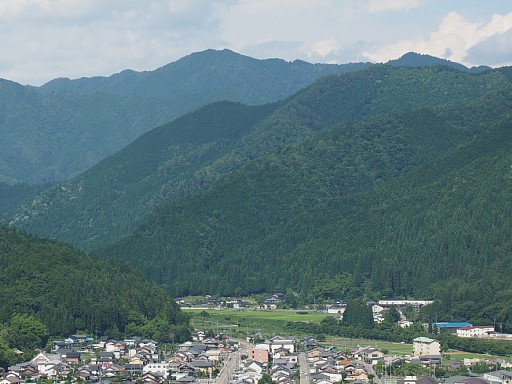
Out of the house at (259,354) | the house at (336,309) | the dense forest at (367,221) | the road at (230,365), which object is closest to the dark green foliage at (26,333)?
the road at (230,365)

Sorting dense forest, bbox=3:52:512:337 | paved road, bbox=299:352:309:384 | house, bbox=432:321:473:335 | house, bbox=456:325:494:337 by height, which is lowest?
paved road, bbox=299:352:309:384

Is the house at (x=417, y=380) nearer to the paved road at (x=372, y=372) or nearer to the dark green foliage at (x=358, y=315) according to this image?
the paved road at (x=372, y=372)

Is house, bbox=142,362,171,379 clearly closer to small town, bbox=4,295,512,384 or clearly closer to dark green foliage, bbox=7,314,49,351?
small town, bbox=4,295,512,384

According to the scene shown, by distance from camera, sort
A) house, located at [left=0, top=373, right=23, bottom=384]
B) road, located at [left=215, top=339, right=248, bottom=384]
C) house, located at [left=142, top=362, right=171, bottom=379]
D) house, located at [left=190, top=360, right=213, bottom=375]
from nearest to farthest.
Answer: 1. house, located at [left=0, top=373, right=23, bottom=384]
2. road, located at [left=215, top=339, right=248, bottom=384]
3. house, located at [left=142, top=362, right=171, bottom=379]
4. house, located at [left=190, top=360, right=213, bottom=375]

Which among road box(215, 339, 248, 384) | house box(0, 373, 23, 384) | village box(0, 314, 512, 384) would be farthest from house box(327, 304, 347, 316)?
house box(0, 373, 23, 384)

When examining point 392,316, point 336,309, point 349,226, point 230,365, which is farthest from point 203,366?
point 349,226

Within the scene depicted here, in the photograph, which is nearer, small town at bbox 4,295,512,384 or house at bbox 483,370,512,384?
house at bbox 483,370,512,384

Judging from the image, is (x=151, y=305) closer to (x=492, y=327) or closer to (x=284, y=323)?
(x=284, y=323)
